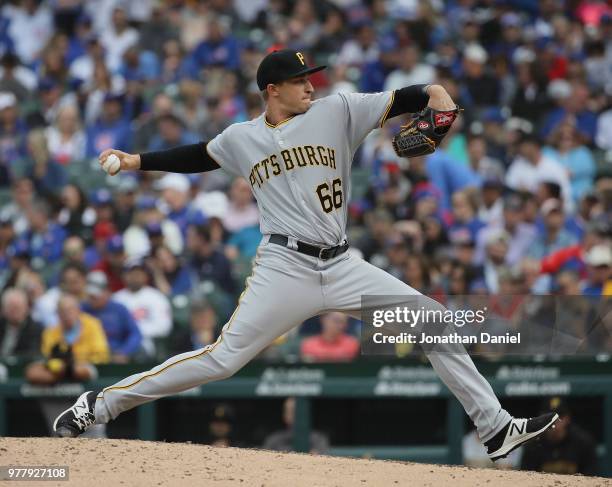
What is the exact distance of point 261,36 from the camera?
41.7ft

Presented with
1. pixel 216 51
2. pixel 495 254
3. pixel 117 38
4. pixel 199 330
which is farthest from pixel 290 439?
pixel 117 38

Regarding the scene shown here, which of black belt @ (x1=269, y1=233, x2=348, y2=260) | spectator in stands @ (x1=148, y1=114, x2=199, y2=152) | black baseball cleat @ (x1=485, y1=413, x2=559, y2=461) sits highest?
spectator in stands @ (x1=148, y1=114, x2=199, y2=152)

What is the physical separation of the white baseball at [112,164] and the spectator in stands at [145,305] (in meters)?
3.56

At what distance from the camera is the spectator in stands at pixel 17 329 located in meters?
8.77

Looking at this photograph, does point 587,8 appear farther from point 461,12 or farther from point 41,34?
point 41,34

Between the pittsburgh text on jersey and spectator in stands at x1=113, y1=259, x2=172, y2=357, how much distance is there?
12.2 ft

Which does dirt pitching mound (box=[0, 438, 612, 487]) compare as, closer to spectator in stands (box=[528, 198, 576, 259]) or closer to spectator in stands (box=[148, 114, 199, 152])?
spectator in stands (box=[528, 198, 576, 259])

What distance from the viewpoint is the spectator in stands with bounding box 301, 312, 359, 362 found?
829cm

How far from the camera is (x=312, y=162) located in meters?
5.14

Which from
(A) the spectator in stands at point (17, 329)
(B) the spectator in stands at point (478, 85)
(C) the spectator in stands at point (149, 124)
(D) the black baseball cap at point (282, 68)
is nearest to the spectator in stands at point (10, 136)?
(C) the spectator in stands at point (149, 124)

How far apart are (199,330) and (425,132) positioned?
3822 millimetres

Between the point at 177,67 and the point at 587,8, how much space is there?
14.5 ft

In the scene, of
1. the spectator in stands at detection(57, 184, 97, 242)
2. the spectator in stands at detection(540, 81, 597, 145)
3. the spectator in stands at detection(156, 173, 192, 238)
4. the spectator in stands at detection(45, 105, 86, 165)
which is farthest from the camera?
the spectator in stands at detection(45, 105, 86, 165)

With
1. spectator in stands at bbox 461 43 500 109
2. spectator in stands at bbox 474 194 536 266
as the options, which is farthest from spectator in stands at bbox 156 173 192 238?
spectator in stands at bbox 461 43 500 109
